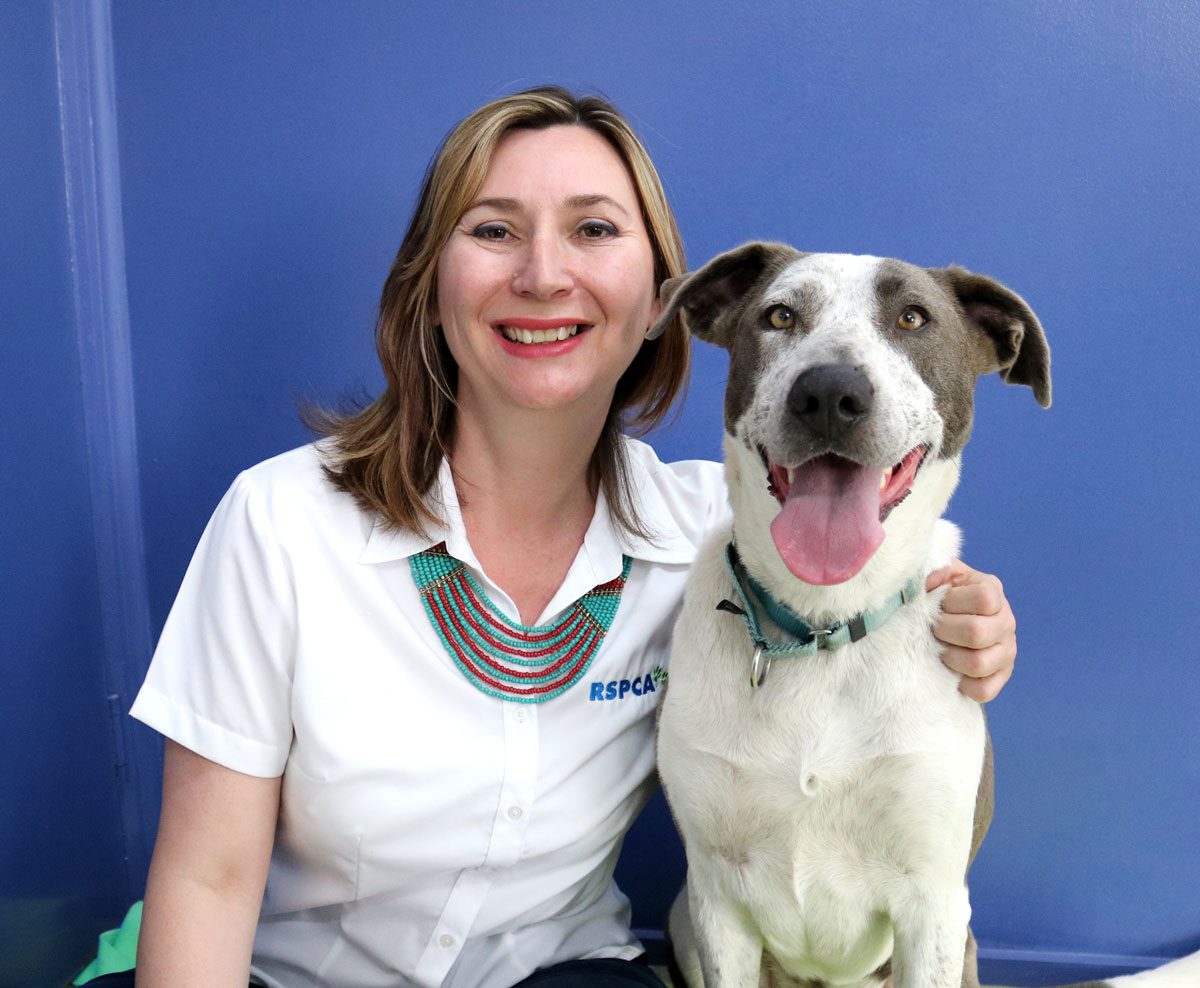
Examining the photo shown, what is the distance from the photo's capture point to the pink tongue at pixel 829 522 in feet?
4.99

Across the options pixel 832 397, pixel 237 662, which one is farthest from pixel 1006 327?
pixel 237 662

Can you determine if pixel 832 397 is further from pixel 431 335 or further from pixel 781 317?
pixel 431 335

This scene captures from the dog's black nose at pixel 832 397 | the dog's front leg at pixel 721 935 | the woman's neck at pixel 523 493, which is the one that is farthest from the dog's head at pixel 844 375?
the dog's front leg at pixel 721 935

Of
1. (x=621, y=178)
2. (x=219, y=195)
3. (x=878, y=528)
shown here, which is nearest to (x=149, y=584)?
(x=219, y=195)

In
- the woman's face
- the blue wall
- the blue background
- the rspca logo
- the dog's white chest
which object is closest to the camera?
the dog's white chest

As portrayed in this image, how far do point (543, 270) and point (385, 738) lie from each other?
2.71 ft

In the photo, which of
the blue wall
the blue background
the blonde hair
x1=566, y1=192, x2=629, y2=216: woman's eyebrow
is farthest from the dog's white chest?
the blue wall

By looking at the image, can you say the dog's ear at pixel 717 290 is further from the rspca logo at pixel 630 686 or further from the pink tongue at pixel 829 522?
the rspca logo at pixel 630 686

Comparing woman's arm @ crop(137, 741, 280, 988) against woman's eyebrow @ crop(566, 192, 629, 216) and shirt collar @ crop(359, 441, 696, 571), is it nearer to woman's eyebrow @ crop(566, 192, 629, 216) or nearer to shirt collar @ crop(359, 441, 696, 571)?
shirt collar @ crop(359, 441, 696, 571)

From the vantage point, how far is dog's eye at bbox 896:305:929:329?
1.68 metres

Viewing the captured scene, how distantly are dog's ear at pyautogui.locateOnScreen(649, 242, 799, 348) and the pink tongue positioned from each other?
37 centimetres

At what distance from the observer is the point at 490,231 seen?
1.91 m

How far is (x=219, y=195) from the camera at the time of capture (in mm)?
2434

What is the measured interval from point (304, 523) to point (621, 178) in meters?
0.84
